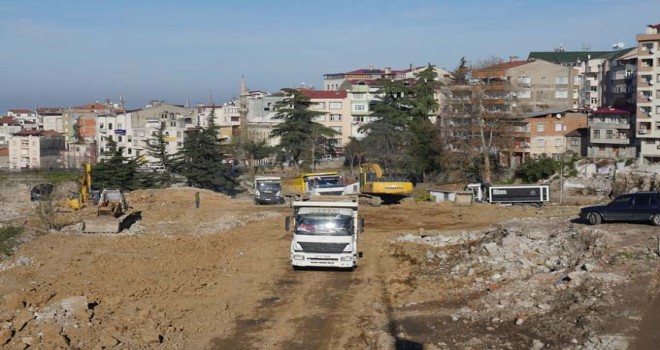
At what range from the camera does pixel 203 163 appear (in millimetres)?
72562

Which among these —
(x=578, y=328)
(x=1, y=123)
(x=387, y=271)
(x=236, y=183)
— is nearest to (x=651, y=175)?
(x=236, y=183)

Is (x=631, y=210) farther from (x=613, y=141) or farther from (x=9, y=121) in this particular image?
(x=9, y=121)

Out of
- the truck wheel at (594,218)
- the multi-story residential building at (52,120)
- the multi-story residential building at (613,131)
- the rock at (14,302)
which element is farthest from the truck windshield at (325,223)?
the multi-story residential building at (52,120)

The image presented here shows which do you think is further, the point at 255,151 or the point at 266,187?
the point at 255,151

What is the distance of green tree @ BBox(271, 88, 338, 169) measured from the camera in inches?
3376

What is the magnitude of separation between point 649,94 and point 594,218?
5065cm

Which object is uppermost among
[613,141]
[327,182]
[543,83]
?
[543,83]

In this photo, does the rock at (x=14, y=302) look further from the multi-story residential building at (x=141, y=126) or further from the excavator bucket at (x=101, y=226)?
the multi-story residential building at (x=141, y=126)

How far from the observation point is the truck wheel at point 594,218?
3056 centimetres

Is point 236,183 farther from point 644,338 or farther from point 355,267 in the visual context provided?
point 644,338

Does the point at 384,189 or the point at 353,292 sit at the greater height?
the point at 384,189

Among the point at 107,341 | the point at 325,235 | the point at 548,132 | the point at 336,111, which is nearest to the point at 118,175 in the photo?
the point at 548,132

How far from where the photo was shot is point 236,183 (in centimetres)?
7556

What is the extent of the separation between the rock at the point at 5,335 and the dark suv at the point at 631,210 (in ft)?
72.8
